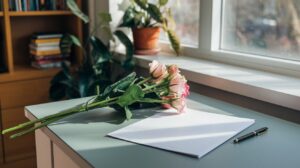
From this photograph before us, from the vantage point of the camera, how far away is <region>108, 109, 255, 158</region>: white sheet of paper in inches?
43.0

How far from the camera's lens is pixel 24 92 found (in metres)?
2.36

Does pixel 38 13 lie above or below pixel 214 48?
above

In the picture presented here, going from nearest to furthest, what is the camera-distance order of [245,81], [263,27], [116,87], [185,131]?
1. [185,131]
2. [116,87]
3. [245,81]
4. [263,27]

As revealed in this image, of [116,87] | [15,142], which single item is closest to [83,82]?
[15,142]

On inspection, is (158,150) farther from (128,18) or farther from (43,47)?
(43,47)

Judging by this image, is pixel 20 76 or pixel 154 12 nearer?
pixel 154 12

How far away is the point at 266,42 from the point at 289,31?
0.14 metres

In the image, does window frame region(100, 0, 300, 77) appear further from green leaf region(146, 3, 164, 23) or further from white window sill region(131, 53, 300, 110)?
green leaf region(146, 3, 164, 23)

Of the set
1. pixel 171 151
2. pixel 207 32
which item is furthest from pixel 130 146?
pixel 207 32

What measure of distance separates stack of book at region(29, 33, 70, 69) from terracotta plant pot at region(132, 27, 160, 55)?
1.56ft

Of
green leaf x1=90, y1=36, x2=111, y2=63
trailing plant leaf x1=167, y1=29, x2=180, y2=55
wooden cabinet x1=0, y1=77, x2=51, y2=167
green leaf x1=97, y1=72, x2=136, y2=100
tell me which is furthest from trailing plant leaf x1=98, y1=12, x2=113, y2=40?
green leaf x1=97, y1=72, x2=136, y2=100

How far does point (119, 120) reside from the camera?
133cm

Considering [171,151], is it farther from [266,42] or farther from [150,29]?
[150,29]

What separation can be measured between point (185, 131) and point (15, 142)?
1524 millimetres
